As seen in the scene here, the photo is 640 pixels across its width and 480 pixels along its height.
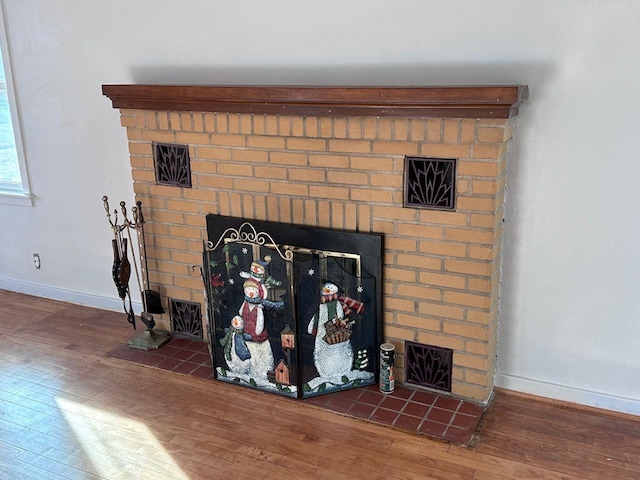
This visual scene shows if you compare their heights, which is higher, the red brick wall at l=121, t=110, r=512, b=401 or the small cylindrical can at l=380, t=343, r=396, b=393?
the red brick wall at l=121, t=110, r=512, b=401

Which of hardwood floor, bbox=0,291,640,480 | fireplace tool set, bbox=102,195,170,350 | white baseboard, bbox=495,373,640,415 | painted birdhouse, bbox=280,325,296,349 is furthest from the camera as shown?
fireplace tool set, bbox=102,195,170,350

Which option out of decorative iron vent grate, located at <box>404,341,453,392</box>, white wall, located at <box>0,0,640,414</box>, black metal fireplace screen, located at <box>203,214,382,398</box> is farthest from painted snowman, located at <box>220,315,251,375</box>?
white wall, located at <box>0,0,640,414</box>

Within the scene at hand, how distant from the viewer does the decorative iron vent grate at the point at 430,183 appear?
2.59m

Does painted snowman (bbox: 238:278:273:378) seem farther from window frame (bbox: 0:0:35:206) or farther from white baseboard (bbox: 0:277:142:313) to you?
window frame (bbox: 0:0:35:206)

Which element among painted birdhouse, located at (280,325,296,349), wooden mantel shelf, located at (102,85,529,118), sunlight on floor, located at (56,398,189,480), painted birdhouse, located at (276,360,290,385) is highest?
wooden mantel shelf, located at (102,85,529,118)

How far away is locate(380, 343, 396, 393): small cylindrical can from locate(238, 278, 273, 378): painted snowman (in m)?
0.50

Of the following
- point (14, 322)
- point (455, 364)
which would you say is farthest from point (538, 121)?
point (14, 322)

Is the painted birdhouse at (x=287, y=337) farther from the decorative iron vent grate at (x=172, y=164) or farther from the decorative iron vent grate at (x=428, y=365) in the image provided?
the decorative iron vent grate at (x=172, y=164)

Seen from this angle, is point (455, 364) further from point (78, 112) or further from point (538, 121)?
point (78, 112)

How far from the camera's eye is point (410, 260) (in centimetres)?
276

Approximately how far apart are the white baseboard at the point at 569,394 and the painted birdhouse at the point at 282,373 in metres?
0.95

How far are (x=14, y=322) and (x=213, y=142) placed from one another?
5.82 feet

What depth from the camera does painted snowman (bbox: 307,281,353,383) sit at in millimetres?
2803

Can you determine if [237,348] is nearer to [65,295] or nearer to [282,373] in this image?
[282,373]
